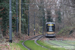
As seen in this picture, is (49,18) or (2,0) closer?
(2,0)

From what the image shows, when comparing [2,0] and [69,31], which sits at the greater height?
[2,0]

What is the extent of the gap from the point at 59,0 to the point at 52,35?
23.7 feet

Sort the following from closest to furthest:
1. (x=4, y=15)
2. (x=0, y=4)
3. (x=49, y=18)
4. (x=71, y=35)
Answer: (x=0, y=4) < (x=4, y=15) < (x=71, y=35) < (x=49, y=18)

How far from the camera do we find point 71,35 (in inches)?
1079

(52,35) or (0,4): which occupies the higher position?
(0,4)

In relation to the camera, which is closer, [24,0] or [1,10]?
[1,10]

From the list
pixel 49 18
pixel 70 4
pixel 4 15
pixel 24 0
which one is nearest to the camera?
pixel 4 15

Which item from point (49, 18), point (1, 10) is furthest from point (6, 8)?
point (49, 18)

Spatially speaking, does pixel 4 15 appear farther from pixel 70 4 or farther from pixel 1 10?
pixel 70 4

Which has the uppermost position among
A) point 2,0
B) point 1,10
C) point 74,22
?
point 2,0

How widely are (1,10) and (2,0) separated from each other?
1.41m

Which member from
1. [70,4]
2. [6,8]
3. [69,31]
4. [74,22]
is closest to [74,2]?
[70,4]

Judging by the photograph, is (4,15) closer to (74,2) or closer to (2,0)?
(2,0)

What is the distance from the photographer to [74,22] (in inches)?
1084
